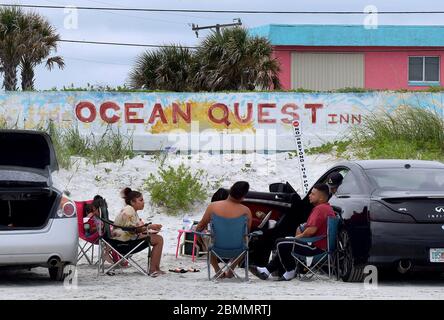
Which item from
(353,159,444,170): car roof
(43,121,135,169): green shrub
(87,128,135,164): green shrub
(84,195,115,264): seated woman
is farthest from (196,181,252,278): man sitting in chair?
(87,128,135,164): green shrub

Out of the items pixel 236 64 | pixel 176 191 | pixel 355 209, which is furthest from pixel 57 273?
pixel 236 64

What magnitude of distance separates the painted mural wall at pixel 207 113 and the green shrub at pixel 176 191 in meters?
5.73

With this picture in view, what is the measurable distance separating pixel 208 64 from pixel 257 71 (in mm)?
1605

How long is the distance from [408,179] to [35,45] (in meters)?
24.0

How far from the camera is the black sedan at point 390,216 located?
12930 millimetres

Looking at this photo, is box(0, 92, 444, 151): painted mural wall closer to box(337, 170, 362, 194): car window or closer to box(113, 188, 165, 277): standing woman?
box(113, 188, 165, 277): standing woman

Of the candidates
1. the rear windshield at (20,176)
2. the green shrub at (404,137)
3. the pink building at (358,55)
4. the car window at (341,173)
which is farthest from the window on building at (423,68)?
the rear windshield at (20,176)

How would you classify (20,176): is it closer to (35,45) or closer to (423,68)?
(35,45)

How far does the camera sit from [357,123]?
28281 millimetres

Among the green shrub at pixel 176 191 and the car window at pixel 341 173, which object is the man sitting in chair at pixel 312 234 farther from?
the green shrub at pixel 176 191

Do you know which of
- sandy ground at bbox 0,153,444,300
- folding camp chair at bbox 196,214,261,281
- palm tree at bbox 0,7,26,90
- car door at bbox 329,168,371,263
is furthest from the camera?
palm tree at bbox 0,7,26,90

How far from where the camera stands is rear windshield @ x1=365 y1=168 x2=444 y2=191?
44.9ft
